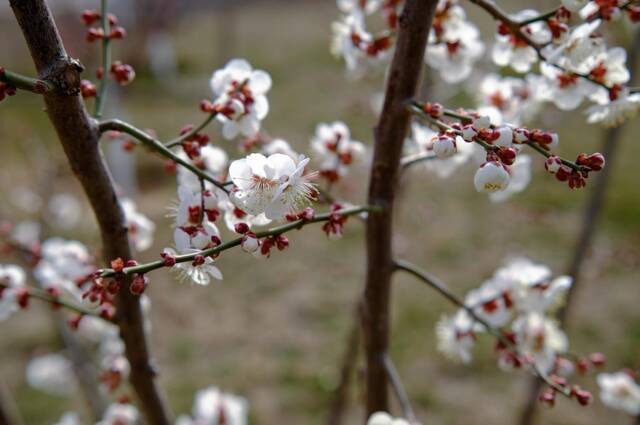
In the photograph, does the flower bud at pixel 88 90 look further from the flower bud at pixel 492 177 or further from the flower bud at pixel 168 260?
the flower bud at pixel 492 177

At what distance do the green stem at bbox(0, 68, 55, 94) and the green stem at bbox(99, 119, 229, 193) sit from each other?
13 cm

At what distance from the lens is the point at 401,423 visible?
39.0 inches

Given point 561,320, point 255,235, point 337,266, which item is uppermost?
point 337,266

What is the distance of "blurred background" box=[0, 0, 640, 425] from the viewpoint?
2.95 metres

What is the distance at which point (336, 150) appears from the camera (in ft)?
3.97

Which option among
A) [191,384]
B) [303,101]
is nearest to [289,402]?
[191,384]

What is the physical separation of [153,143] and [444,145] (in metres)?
0.39

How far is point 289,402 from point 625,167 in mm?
4357

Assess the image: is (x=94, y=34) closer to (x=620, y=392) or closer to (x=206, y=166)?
(x=206, y=166)

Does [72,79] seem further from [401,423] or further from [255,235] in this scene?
[401,423]

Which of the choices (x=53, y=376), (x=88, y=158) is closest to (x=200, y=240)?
(x=88, y=158)

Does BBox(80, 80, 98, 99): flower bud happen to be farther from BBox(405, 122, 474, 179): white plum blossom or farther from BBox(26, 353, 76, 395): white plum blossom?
BBox(26, 353, 76, 395): white plum blossom

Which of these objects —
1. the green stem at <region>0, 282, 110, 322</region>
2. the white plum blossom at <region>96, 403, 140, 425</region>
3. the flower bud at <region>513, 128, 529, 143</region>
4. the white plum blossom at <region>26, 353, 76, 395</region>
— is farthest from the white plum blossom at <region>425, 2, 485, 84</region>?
the white plum blossom at <region>26, 353, 76, 395</region>

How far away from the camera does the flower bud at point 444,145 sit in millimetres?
700
